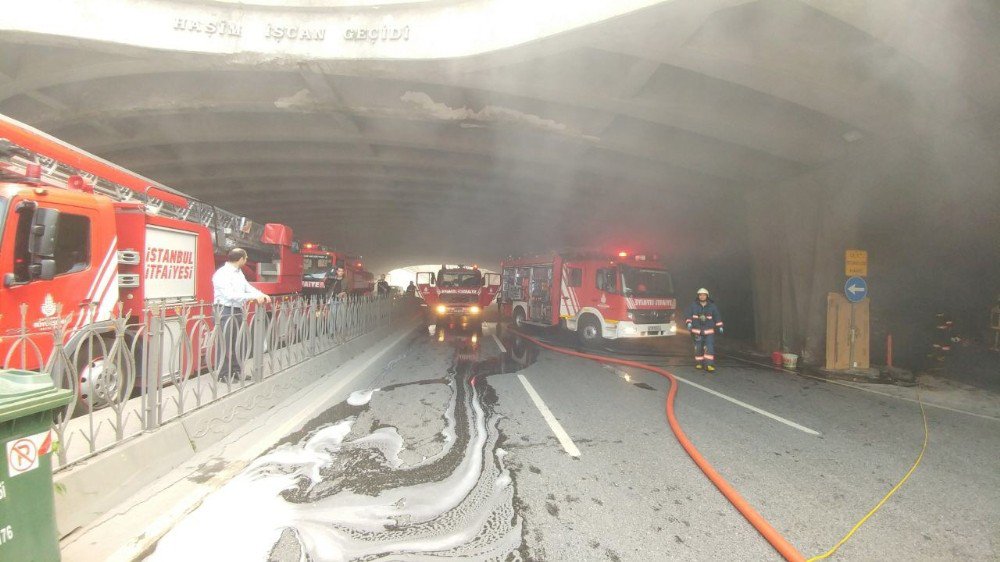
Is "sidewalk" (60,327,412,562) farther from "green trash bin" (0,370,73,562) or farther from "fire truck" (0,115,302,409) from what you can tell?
"fire truck" (0,115,302,409)

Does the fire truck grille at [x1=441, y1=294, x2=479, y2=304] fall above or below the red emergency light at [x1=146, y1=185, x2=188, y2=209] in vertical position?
below

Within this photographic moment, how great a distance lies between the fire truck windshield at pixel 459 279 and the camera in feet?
55.4

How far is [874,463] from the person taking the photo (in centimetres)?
396

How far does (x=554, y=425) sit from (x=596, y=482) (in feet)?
4.38

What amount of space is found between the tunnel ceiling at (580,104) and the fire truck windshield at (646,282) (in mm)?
2664

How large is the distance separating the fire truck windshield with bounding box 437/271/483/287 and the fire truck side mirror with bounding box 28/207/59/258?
13.2 m

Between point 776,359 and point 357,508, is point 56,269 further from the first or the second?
point 776,359

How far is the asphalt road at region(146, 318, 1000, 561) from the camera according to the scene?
101 inches

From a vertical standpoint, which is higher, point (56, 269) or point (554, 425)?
point (56, 269)

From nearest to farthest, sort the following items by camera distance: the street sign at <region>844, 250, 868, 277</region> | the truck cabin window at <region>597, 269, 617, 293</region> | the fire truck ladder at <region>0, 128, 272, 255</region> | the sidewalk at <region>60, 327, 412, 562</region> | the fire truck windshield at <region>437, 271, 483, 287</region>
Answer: the sidewalk at <region>60, 327, 412, 562</region> < the fire truck ladder at <region>0, 128, 272, 255</region> < the street sign at <region>844, 250, 868, 277</region> < the truck cabin window at <region>597, 269, 617, 293</region> < the fire truck windshield at <region>437, 271, 483, 287</region>

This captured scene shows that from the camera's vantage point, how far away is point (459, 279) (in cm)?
1703

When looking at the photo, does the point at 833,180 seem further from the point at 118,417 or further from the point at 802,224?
the point at 118,417

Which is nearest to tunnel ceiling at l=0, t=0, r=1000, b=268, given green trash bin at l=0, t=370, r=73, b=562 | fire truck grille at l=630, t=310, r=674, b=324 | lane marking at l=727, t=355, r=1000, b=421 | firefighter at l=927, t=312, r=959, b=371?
fire truck grille at l=630, t=310, r=674, b=324

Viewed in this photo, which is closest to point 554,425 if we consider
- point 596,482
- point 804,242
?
point 596,482
